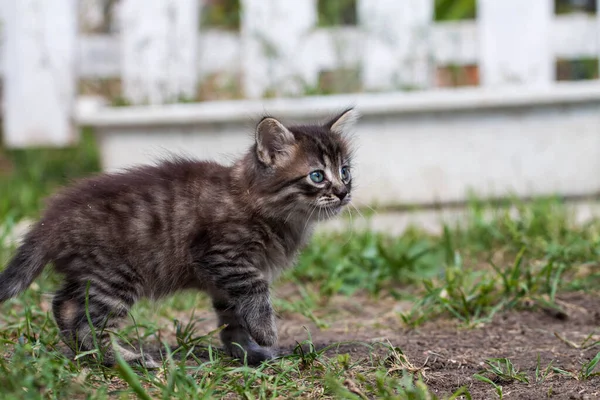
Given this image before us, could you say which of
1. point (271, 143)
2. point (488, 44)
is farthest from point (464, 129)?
point (271, 143)

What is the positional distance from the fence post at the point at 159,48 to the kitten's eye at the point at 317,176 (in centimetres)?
313

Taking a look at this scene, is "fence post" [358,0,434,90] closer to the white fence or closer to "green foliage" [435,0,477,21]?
the white fence

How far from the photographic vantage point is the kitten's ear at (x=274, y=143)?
327cm

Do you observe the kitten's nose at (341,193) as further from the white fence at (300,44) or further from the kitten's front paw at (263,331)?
the white fence at (300,44)

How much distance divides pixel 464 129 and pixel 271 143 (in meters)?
2.70

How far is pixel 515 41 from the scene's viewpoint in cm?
615

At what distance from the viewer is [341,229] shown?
5.43 m

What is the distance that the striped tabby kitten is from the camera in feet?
10.1

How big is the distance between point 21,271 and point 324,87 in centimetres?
359

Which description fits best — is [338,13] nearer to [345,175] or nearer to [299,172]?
[345,175]

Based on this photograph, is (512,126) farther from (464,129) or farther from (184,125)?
(184,125)

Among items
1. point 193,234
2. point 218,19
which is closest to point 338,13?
point 218,19

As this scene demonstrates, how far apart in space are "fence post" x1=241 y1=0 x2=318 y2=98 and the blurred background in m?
0.01

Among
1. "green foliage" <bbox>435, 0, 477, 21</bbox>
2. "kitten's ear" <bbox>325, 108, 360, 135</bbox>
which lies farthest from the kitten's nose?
"green foliage" <bbox>435, 0, 477, 21</bbox>
